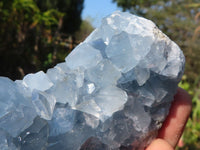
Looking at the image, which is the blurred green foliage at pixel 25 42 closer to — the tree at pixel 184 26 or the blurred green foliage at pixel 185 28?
the blurred green foliage at pixel 185 28

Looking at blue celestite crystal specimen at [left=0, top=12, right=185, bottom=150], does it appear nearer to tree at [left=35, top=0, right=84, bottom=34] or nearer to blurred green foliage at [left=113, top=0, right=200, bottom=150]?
blurred green foliage at [left=113, top=0, right=200, bottom=150]

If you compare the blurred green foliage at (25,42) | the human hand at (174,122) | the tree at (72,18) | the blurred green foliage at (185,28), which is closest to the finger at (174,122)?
the human hand at (174,122)

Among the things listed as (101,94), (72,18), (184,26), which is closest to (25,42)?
(101,94)

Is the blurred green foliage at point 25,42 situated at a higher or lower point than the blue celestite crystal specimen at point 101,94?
lower

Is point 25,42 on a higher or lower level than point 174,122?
lower

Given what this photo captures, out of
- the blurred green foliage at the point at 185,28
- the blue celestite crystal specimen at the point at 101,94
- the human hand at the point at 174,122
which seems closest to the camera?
the blue celestite crystal specimen at the point at 101,94

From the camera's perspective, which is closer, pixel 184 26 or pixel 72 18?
pixel 184 26

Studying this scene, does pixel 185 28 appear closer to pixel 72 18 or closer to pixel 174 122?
pixel 174 122
